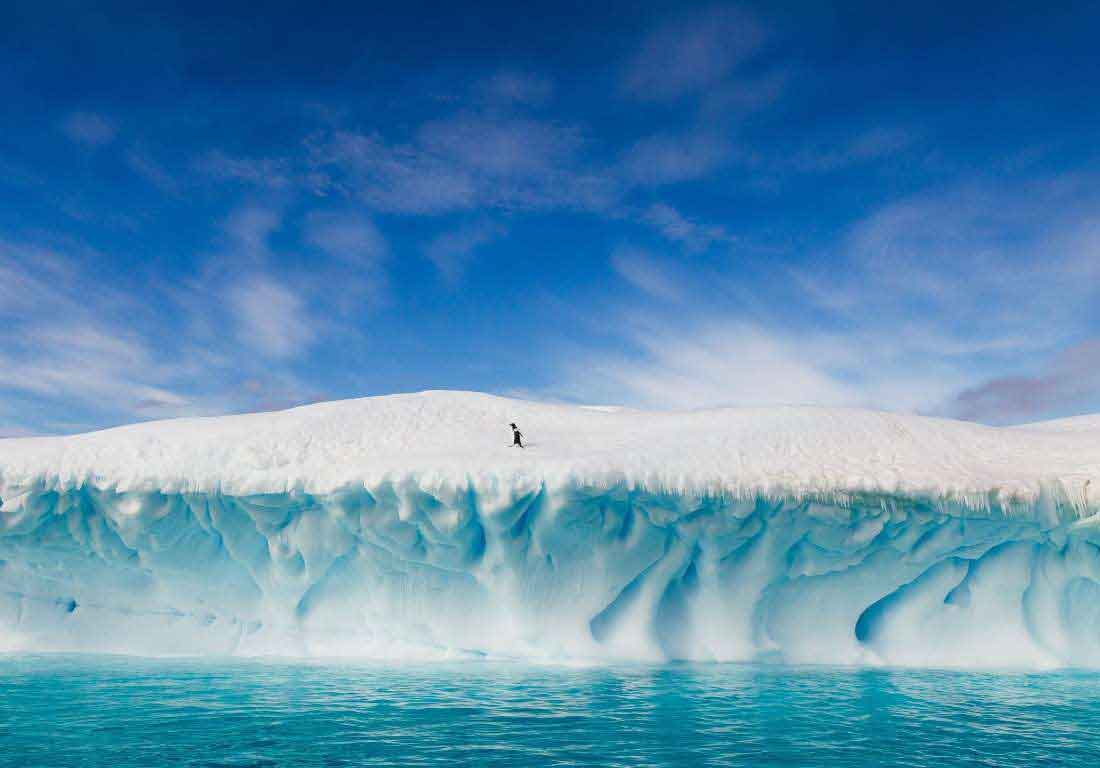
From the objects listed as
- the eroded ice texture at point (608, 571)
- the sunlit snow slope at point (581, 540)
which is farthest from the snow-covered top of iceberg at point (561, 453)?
the eroded ice texture at point (608, 571)

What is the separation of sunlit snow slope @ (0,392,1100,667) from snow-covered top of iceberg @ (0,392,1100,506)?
5 centimetres

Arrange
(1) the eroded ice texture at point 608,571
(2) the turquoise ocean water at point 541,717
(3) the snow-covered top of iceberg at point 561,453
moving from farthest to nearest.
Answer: (1) the eroded ice texture at point 608,571, (3) the snow-covered top of iceberg at point 561,453, (2) the turquoise ocean water at point 541,717

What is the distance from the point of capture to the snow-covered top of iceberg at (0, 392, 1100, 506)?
1139cm

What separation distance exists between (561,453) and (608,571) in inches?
68.9

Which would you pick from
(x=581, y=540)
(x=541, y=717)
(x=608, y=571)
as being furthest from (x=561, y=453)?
(x=541, y=717)

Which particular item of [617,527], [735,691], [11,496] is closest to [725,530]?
[617,527]

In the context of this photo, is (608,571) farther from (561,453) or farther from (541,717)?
(541,717)

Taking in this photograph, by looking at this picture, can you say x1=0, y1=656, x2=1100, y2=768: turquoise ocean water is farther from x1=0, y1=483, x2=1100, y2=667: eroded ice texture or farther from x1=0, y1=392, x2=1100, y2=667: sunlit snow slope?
x1=0, y1=392, x2=1100, y2=667: sunlit snow slope

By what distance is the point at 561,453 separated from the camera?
1211cm

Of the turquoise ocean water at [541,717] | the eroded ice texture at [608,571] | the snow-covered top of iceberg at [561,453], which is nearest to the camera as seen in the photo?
the turquoise ocean water at [541,717]

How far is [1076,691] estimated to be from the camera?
963cm

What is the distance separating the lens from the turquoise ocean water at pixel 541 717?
6125mm

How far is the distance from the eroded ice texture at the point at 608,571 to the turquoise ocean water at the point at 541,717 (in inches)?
35.6

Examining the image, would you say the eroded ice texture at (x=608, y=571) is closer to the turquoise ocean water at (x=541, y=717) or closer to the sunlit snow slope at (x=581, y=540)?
the sunlit snow slope at (x=581, y=540)
